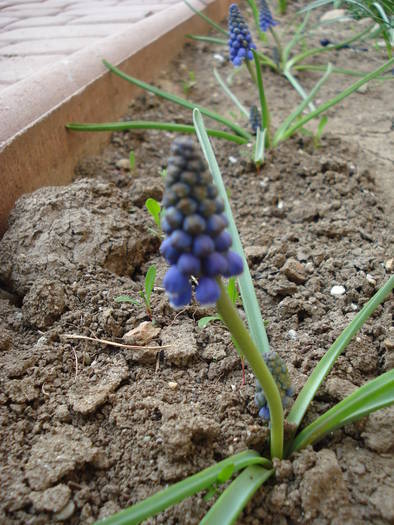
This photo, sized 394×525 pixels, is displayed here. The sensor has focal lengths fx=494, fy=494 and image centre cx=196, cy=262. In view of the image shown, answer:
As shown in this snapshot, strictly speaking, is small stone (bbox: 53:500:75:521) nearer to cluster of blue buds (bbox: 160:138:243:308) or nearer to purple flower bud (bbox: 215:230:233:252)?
cluster of blue buds (bbox: 160:138:243:308)

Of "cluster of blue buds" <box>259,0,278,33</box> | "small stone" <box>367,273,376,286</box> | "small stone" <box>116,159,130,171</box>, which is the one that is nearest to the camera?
"small stone" <box>367,273,376,286</box>

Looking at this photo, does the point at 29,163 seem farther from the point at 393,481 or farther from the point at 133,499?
the point at 393,481

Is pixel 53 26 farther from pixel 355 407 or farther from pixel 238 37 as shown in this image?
pixel 355 407

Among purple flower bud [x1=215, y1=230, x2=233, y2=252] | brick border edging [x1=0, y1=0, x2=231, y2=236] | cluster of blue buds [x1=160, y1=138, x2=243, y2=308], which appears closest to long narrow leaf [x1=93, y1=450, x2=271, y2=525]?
cluster of blue buds [x1=160, y1=138, x2=243, y2=308]

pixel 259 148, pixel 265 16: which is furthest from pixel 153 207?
pixel 265 16

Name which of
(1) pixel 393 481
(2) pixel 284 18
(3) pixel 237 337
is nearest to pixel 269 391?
(3) pixel 237 337
